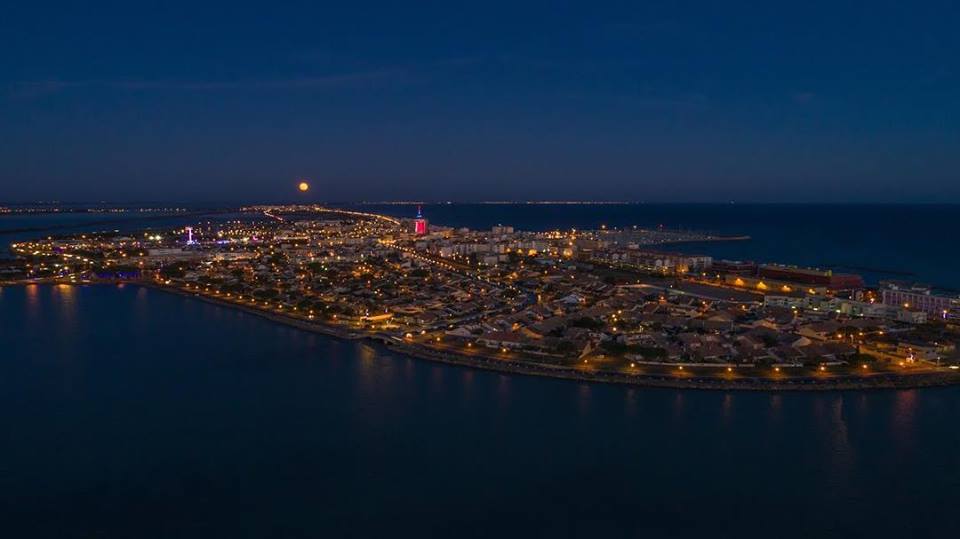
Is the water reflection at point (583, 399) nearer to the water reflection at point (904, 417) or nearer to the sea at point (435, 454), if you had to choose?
the sea at point (435, 454)

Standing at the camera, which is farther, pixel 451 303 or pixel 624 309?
pixel 451 303

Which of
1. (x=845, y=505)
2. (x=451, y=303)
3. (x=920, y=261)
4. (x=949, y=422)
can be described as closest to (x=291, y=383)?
(x=451, y=303)

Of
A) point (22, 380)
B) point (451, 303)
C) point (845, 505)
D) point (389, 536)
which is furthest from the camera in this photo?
point (451, 303)

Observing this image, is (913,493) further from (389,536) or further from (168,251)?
(168,251)

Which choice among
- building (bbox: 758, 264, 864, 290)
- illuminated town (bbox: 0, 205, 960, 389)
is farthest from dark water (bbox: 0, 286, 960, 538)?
building (bbox: 758, 264, 864, 290)

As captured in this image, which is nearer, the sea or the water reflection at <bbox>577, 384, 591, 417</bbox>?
the sea

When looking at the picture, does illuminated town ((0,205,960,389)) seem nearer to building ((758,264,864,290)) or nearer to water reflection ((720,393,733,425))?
building ((758,264,864,290))
